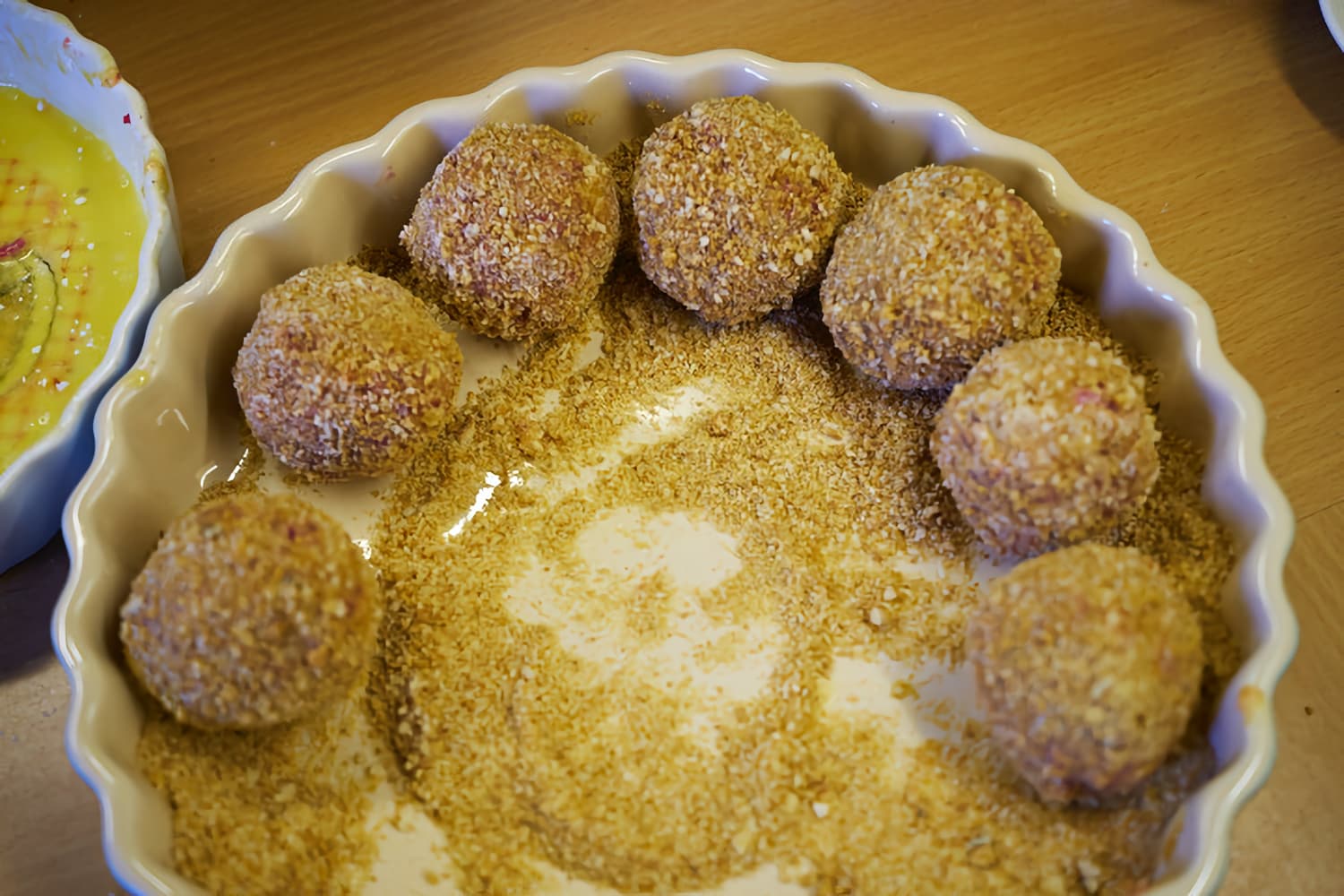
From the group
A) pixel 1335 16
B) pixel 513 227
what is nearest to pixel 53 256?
pixel 513 227

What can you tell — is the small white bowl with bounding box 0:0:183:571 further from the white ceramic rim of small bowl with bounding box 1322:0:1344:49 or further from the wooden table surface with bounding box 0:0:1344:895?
the white ceramic rim of small bowl with bounding box 1322:0:1344:49

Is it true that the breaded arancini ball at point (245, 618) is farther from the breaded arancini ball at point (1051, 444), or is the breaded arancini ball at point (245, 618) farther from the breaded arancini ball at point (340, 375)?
the breaded arancini ball at point (1051, 444)

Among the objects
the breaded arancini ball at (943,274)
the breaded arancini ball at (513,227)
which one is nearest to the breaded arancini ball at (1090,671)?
the breaded arancini ball at (943,274)

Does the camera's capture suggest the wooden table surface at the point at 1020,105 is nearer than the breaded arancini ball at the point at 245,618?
No

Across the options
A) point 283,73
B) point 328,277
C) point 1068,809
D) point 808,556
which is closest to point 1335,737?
point 1068,809

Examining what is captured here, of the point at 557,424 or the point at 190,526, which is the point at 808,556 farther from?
the point at 190,526

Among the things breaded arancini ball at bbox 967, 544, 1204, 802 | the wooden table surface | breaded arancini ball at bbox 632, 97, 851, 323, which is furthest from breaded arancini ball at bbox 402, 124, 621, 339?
breaded arancini ball at bbox 967, 544, 1204, 802
